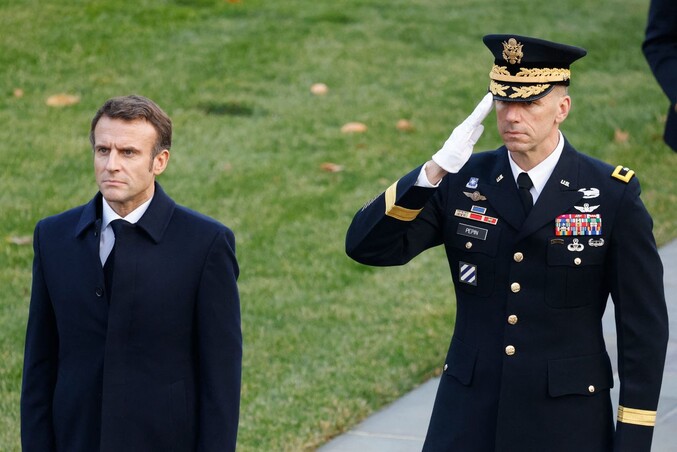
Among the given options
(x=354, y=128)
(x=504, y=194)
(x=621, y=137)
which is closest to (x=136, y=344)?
(x=504, y=194)

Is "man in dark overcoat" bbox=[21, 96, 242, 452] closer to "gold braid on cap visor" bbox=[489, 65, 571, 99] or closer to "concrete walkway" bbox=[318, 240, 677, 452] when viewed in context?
"gold braid on cap visor" bbox=[489, 65, 571, 99]

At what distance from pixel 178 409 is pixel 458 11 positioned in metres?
10.8

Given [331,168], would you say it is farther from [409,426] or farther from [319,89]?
[409,426]

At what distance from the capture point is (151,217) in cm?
380

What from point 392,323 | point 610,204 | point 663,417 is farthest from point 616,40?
point 610,204

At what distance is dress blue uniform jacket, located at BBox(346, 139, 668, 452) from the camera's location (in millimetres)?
3867

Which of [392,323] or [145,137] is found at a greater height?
[145,137]

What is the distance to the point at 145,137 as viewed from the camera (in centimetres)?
379

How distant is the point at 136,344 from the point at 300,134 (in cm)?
687

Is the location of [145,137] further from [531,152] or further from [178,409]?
[531,152]

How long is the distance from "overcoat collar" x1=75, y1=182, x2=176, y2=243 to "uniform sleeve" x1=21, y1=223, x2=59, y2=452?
0.17 meters

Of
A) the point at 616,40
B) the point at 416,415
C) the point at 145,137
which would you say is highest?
the point at 145,137

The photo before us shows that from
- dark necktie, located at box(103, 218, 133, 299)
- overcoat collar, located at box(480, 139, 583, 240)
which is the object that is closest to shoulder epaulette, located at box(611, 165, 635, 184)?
overcoat collar, located at box(480, 139, 583, 240)

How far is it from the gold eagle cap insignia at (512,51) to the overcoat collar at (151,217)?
42.5 inches
